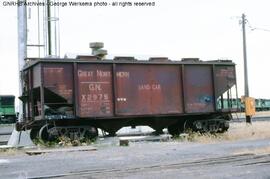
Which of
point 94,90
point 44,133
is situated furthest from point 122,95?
point 44,133

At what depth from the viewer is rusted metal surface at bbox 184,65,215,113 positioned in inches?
771

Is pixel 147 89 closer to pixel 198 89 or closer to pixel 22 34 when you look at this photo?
pixel 198 89

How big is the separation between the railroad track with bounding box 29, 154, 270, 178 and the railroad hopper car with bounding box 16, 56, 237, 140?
678 centimetres

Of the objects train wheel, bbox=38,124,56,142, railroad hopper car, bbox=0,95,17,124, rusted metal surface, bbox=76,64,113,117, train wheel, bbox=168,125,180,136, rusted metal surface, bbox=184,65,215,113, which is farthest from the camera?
railroad hopper car, bbox=0,95,17,124

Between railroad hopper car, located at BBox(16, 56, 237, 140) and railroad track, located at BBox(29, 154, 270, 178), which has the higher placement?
railroad hopper car, located at BBox(16, 56, 237, 140)

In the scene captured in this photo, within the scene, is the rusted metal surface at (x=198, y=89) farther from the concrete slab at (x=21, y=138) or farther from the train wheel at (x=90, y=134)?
the concrete slab at (x=21, y=138)

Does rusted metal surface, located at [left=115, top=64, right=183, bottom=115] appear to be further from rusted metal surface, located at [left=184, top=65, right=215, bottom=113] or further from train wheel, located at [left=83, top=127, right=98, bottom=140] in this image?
train wheel, located at [left=83, top=127, right=98, bottom=140]

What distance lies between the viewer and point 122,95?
18188 millimetres

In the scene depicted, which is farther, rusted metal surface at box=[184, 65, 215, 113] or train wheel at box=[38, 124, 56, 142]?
rusted metal surface at box=[184, 65, 215, 113]

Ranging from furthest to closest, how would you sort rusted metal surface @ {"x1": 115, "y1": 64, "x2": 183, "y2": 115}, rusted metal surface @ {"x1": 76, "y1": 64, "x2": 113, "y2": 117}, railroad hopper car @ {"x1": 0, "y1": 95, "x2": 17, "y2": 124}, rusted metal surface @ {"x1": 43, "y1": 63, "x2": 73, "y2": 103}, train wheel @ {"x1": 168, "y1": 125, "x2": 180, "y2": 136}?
railroad hopper car @ {"x1": 0, "y1": 95, "x2": 17, "y2": 124}, train wheel @ {"x1": 168, "y1": 125, "x2": 180, "y2": 136}, rusted metal surface @ {"x1": 115, "y1": 64, "x2": 183, "y2": 115}, rusted metal surface @ {"x1": 76, "y1": 64, "x2": 113, "y2": 117}, rusted metal surface @ {"x1": 43, "y1": 63, "x2": 73, "y2": 103}

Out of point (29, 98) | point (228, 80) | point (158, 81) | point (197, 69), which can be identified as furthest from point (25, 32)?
point (228, 80)

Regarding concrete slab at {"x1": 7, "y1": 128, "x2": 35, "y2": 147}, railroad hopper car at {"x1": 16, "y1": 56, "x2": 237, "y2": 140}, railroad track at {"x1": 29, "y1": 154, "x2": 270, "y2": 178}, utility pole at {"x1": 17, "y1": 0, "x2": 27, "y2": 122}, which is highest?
utility pole at {"x1": 17, "y1": 0, "x2": 27, "y2": 122}

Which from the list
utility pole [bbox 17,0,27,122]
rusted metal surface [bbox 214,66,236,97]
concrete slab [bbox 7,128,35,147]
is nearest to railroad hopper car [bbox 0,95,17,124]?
concrete slab [bbox 7,128,35,147]

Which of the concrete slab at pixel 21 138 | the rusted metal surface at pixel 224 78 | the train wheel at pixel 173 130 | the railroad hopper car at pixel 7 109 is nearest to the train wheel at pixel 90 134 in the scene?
the concrete slab at pixel 21 138
